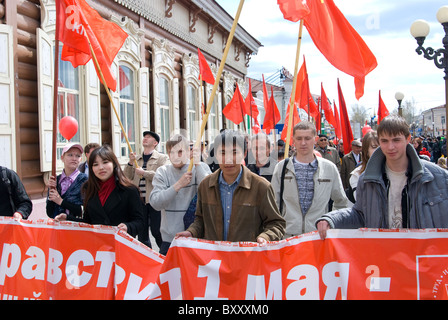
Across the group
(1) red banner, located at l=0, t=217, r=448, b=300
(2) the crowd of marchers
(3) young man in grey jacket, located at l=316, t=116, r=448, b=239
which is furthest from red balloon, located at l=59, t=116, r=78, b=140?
(3) young man in grey jacket, located at l=316, t=116, r=448, b=239

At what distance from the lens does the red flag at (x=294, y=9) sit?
192 inches

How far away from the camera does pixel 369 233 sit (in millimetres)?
2900

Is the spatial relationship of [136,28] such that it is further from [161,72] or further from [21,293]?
[21,293]

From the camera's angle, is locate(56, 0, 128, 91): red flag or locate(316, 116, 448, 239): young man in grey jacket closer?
locate(316, 116, 448, 239): young man in grey jacket

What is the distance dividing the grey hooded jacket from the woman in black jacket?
68.9 inches

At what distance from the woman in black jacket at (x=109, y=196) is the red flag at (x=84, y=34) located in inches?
58.2

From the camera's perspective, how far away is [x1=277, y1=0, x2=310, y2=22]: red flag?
4.87 metres

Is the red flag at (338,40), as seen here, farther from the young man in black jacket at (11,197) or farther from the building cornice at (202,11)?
the building cornice at (202,11)

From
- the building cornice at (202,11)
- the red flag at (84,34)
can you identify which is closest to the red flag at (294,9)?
the red flag at (84,34)

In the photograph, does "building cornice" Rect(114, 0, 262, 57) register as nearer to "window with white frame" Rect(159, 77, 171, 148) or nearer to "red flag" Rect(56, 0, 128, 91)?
"window with white frame" Rect(159, 77, 171, 148)

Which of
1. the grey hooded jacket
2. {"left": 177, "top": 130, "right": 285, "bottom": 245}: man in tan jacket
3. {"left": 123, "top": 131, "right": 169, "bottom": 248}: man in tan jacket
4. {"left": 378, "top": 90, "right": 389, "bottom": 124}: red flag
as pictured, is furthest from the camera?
{"left": 378, "top": 90, "right": 389, "bottom": 124}: red flag

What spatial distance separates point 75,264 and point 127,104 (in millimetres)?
7899
